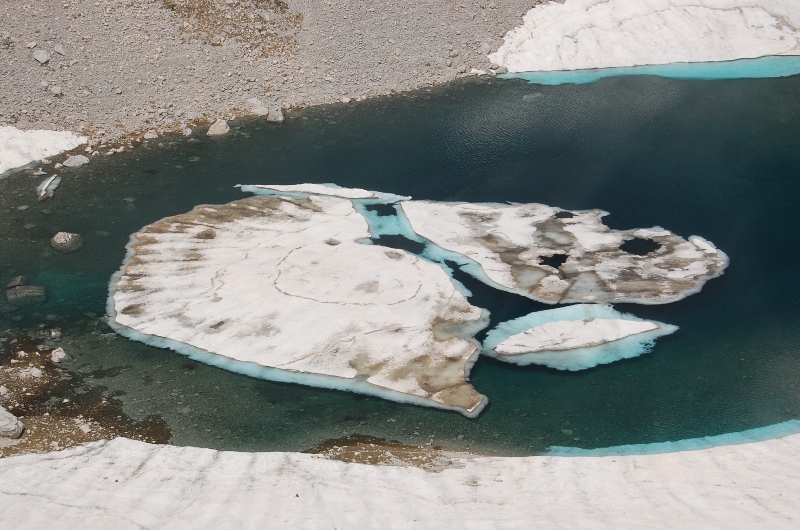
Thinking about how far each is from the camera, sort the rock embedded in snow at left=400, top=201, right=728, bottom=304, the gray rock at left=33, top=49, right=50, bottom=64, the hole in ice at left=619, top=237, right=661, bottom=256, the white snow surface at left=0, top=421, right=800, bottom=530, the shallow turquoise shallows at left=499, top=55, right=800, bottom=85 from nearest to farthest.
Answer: the white snow surface at left=0, top=421, right=800, bottom=530 → the rock embedded in snow at left=400, top=201, right=728, bottom=304 → the hole in ice at left=619, top=237, right=661, bottom=256 → the gray rock at left=33, top=49, right=50, bottom=64 → the shallow turquoise shallows at left=499, top=55, right=800, bottom=85

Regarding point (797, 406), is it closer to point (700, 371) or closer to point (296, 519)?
point (700, 371)

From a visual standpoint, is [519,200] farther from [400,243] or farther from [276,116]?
[276,116]

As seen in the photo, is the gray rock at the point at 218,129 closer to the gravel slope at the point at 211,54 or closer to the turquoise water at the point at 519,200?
the turquoise water at the point at 519,200

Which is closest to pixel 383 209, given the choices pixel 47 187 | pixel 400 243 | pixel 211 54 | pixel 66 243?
pixel 400 243

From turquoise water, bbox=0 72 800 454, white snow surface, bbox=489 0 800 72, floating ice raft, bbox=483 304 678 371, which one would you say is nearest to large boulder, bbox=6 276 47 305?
turquoise water, bbox=0 72 800 454

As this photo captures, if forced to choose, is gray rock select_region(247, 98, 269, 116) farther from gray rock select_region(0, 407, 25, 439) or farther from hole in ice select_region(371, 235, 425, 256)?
gray rock select_region(0, 407, 25, 439)
